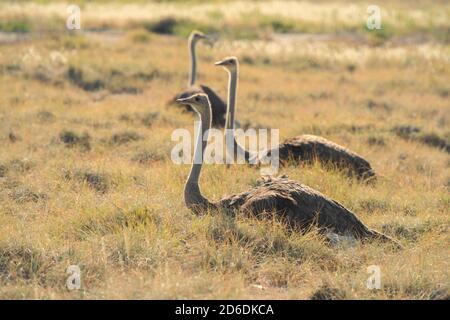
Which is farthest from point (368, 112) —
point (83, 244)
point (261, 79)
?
point (83, 244)

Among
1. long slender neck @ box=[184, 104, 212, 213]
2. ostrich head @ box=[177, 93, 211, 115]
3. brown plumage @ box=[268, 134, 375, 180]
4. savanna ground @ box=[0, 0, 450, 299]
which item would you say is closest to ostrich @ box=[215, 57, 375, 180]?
brown plumage @ box=[268, 134, 375, 180]

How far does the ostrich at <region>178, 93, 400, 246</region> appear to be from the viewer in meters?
6.39

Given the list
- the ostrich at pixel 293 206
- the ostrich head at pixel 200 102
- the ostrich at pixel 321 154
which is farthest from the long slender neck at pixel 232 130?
the ostrich at pixel 293 206

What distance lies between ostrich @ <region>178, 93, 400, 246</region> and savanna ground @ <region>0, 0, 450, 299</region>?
141 millimetres

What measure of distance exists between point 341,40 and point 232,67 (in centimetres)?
1587

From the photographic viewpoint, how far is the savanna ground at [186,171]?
5.65 m

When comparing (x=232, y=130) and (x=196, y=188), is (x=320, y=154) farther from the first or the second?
(x=196, y=188)

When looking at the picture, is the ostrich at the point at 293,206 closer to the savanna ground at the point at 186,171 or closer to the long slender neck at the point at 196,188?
the long slender neck at the point at 196,188

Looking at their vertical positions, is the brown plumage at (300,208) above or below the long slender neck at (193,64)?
below

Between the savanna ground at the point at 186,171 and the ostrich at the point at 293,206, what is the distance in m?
0.14

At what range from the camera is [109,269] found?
18.6 ft

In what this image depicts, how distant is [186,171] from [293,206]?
2.42m

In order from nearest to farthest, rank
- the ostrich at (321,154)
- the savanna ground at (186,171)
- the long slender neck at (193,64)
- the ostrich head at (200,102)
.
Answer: the savanna ground at (186,171) → the ostrich head at (200,102) → the ostrich at (321,154) → the long slender neck at (193,64)

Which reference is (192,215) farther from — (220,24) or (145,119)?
(220,24)
